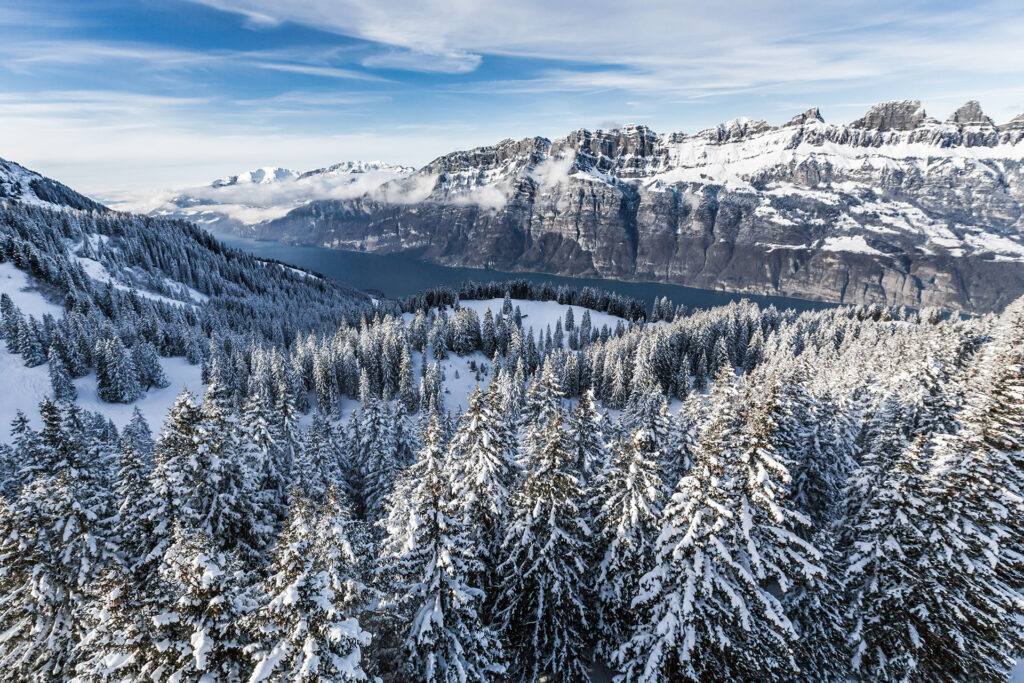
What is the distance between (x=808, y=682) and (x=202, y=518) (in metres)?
29.6

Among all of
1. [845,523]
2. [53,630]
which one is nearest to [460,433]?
[53,630]

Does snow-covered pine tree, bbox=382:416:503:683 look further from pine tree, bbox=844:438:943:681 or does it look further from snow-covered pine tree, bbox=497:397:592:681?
pine tree, bbox=844:438:943:681

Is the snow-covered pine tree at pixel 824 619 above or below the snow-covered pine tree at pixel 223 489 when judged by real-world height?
below

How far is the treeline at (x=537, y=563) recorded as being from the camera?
12.9 meters

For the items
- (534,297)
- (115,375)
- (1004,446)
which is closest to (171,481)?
(1004,446)

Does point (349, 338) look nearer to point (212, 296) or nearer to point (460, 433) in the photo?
point (460, 433)

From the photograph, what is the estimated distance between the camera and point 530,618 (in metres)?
20.4

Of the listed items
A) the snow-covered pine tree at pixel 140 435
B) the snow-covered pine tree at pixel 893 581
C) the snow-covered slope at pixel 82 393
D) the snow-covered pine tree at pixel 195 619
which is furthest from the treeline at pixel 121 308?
the snow-covered pine tree at pixel 893 581

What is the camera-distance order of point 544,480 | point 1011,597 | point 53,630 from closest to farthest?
point 1011,597, point 53,630, point 544,480

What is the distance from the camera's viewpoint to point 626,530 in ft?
→ 62.8

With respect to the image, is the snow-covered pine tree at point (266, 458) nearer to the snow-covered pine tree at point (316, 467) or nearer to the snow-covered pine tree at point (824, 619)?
the snow-covered pine tree at point (316, 467)

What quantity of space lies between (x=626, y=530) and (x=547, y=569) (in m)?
3.95

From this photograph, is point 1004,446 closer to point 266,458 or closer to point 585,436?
point 585,436

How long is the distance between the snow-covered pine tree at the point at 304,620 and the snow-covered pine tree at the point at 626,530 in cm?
1160
